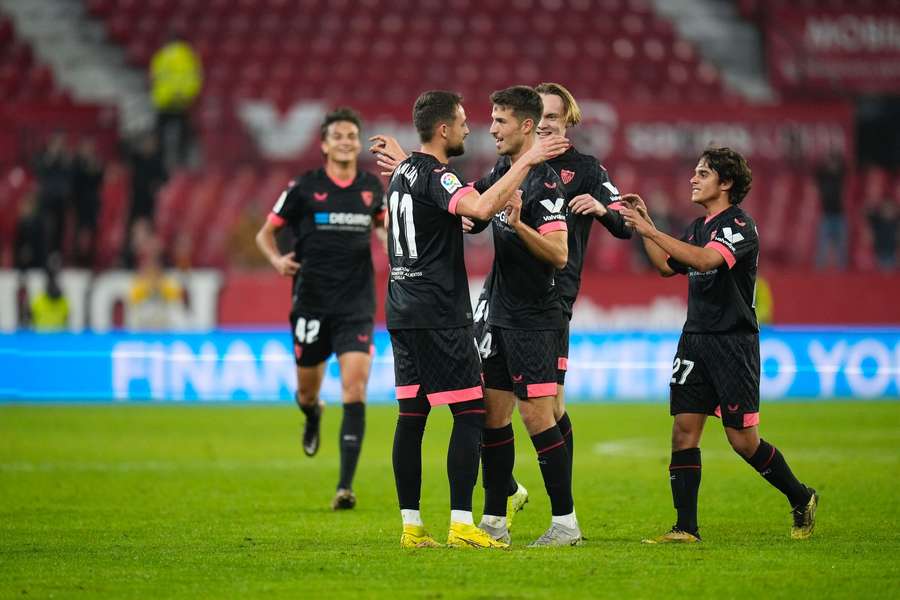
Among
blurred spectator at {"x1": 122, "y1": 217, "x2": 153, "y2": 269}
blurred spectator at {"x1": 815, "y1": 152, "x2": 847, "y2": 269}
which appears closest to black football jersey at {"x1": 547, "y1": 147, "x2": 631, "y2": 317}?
blurred spectator at {"x1": 122, "y1": 217, "x2": 153, "y2": 269}

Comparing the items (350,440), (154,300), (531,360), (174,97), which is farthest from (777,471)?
(174,97)

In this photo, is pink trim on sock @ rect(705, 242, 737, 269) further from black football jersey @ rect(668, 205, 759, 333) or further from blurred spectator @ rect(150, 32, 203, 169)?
blurred spectator @ rect(150, 32, 203, 169)

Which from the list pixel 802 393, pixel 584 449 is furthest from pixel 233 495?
pixel 802 393

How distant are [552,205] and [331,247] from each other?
3.31m

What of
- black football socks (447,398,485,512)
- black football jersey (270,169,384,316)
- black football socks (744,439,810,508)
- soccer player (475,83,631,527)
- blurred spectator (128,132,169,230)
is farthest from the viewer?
blurred spectator (128,132,169,230)

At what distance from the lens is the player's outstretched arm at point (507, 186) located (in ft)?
20.9

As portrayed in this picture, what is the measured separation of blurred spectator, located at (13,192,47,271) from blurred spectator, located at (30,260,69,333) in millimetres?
199

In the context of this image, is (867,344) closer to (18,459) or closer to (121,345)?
(121,345)

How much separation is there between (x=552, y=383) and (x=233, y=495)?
3.29 m

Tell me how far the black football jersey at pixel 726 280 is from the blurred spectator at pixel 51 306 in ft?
43.8

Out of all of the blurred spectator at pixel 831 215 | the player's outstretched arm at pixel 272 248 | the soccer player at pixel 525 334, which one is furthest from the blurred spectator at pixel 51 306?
the soccer player at pixel 525 334

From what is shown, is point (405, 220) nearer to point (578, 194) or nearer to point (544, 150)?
point (544, 150)

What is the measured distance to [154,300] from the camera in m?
19.0

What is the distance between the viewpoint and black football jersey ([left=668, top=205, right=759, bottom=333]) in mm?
7176
